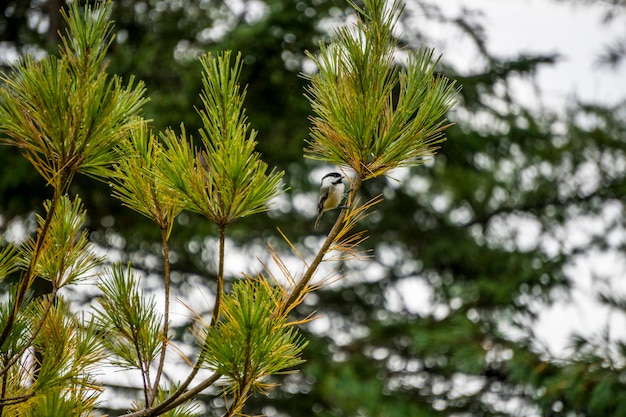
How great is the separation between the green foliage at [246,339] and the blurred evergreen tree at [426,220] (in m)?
2.16

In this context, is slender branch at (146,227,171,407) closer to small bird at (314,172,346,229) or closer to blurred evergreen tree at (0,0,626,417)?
small bird at (314,172,346,229)

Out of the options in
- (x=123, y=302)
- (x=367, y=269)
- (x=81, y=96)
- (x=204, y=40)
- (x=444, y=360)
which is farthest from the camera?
(x=367, y=269)

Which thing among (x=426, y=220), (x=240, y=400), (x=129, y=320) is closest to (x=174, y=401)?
(x=240, y=400)

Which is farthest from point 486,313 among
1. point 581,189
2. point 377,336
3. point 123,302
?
point 123,302

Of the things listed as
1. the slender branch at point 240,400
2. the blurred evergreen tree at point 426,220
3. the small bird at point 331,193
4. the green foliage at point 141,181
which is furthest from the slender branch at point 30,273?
the blurred evergreen tree at point 426,220

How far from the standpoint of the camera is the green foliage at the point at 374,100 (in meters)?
1.62

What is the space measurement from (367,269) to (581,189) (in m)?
2.77

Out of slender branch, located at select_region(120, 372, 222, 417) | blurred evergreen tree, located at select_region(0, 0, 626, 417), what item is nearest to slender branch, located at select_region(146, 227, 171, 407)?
slender branch, located at select_region(120, 372, 222, 417)

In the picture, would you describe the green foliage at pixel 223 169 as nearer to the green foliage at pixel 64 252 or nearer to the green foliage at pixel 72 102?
the green foliage at pixel 72 102

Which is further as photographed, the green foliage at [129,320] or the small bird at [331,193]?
the small bird at [331,193]

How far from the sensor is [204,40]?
5.50 meters

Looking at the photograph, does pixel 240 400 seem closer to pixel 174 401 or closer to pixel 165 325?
pixel 174 401

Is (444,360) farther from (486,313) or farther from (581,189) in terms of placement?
(581,189)

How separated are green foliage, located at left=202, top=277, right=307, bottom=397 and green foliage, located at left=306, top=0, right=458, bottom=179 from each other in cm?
41
